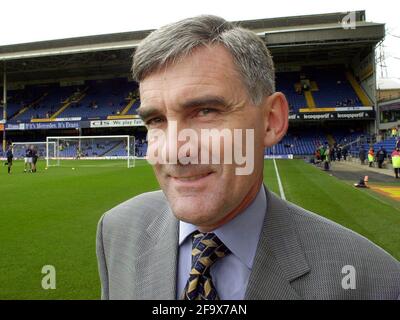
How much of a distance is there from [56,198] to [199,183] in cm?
1027

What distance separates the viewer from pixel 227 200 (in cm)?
123

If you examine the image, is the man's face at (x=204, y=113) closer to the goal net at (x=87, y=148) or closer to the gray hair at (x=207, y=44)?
the gray hair at (x=207, y=44)

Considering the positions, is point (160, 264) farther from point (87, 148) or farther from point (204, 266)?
point (87, 148)

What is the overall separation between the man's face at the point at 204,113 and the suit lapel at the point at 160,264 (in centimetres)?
29

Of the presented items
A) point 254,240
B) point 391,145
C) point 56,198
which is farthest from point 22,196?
point 391,145

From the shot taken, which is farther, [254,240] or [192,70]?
[254,240]

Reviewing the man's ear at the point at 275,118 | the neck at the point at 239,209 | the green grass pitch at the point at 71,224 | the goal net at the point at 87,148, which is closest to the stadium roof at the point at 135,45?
the goal net at the point at 87,148

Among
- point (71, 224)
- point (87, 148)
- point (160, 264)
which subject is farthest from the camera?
→ point (87, 148)

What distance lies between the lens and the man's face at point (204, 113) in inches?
47.4

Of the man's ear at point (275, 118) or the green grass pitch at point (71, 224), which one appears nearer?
the man's ear at point (275, 118)

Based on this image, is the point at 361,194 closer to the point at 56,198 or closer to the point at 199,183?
the point at 56,198

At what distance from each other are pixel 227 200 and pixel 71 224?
654 centimetres

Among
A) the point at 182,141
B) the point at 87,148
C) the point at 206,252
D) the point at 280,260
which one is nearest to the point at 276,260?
the point at 280,260

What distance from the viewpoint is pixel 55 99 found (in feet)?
153
